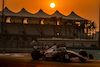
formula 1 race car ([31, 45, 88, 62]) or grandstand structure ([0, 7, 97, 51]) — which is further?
grandstand structure ([0, 7, 97, 51])

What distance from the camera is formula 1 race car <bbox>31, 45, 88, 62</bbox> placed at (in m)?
19.5

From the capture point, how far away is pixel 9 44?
65.0m

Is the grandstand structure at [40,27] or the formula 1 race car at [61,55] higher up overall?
the grandstand structure at [40,27]

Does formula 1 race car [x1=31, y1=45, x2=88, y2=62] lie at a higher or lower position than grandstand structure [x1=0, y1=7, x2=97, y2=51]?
lower

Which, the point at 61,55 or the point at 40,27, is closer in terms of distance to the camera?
the point at 61,55

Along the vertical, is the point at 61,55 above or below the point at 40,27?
below

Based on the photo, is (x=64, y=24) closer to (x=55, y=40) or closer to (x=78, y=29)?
(x=78, y=29)

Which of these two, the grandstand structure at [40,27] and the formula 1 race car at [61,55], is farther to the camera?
the grandstand structure at [40,27]

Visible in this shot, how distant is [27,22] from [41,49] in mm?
73422

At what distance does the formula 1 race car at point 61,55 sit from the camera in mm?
19547

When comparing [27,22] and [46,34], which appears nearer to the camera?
[46,34]

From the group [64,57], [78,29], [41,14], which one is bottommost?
[64,57]

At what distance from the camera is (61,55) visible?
64.6ft

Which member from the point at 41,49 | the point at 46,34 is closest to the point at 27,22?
the point at 46,34
